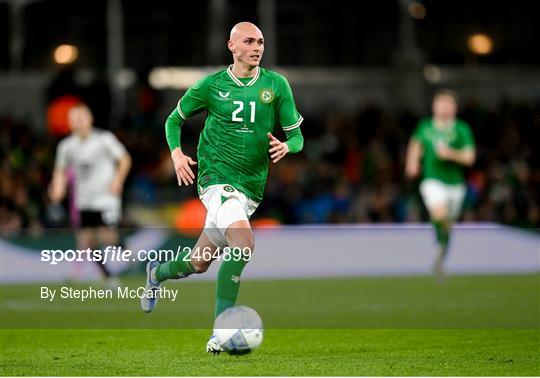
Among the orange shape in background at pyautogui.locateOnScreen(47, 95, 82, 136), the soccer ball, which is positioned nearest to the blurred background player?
the orange shape in background at pyautogui.locateOnScreen(47, 95, 82, 136)

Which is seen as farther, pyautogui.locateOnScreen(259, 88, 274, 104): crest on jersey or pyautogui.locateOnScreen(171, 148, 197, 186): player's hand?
pyautogui.locateOnScreen(259, 88, 274, 104): crest on jersey

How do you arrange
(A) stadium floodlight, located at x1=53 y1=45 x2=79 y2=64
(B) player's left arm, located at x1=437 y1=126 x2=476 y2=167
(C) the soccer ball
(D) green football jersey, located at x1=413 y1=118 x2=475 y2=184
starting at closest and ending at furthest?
(C) the soccer ball, (B) player's left arm, located at x1=437 y1=126 x2=476 y2=167, (D) green football jersey, located at x1=413 y1=118 x2=475 y2=184, (A) stadium floodlight, located at x1=53 y1=45 x2=79 y2=64

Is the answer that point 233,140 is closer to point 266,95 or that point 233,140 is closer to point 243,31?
point 266,95

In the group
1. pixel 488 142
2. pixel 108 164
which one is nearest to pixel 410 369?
pixel 108 164

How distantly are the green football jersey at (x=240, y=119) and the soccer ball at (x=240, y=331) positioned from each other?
99 centimetres

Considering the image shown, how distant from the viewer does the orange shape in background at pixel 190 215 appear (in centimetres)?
2106

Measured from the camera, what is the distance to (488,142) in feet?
75.2

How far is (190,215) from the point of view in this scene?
21422 millimetres

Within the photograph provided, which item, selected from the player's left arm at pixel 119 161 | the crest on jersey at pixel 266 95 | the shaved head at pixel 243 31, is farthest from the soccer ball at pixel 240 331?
the player's left arm at pixel 119 161

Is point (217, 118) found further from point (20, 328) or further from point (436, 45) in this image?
point (436, 45)

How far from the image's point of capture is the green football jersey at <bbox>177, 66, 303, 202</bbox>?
29.8 feet

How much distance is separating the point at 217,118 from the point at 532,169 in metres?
13.0

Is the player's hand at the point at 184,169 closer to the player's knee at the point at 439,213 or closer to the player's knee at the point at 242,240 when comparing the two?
the player's knee at the point at 242,240

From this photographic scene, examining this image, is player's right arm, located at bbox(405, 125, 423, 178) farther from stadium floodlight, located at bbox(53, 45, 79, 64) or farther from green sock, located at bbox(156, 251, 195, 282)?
stadium floodlight, located at bbox(53, 45, 79, 64)
